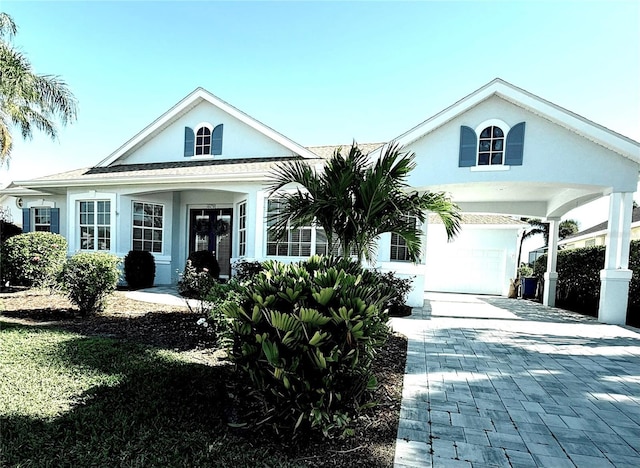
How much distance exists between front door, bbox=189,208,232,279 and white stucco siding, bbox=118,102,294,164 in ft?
6.82

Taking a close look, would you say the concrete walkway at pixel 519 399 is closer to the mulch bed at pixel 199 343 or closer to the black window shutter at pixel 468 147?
the mulch bed at pixel 199 343

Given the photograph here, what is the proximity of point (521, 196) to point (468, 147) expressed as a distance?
3.98m

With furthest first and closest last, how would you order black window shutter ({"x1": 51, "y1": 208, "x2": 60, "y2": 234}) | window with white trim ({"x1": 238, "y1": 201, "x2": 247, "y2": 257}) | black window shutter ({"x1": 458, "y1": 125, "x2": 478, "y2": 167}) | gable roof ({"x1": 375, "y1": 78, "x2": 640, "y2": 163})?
black window shutter ({"x1": 51, "y1": 208, "x2": 60, "y2": 234}) → window with white trim ({"x1": 238, "y1": 201, "x2": 247, "y2": 257}) → black window shutter ({"x1": 458, "y1": 125, "x2": 478, "y2": 167}) → gable roof ({"x1": 375, "y1": 78, "x2": 640, "y2": 163})

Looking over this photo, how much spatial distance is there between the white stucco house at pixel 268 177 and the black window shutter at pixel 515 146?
0.11 feet

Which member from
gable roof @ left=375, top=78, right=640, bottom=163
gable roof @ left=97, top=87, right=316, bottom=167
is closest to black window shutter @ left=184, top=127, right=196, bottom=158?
gable roof @ left=97, top=87, right=316, bottom=167

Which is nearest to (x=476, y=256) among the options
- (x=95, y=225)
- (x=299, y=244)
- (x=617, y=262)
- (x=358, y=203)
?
(x=617, y=262)

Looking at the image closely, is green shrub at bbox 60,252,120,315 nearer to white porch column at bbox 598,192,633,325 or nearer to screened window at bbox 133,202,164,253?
screened window at bbox 133,202,164,253

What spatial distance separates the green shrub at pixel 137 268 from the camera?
10688mm

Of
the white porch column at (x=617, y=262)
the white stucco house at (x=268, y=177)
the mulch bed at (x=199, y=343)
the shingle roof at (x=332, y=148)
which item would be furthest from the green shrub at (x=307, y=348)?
the shingle roof at (x=332, y=148)

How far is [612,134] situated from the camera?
26.0ft

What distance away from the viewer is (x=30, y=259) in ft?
30.9

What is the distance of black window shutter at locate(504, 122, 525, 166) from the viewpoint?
8.63 metres

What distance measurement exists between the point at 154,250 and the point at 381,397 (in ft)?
35.8

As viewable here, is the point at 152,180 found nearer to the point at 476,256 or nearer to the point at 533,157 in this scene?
the point at 533,157
